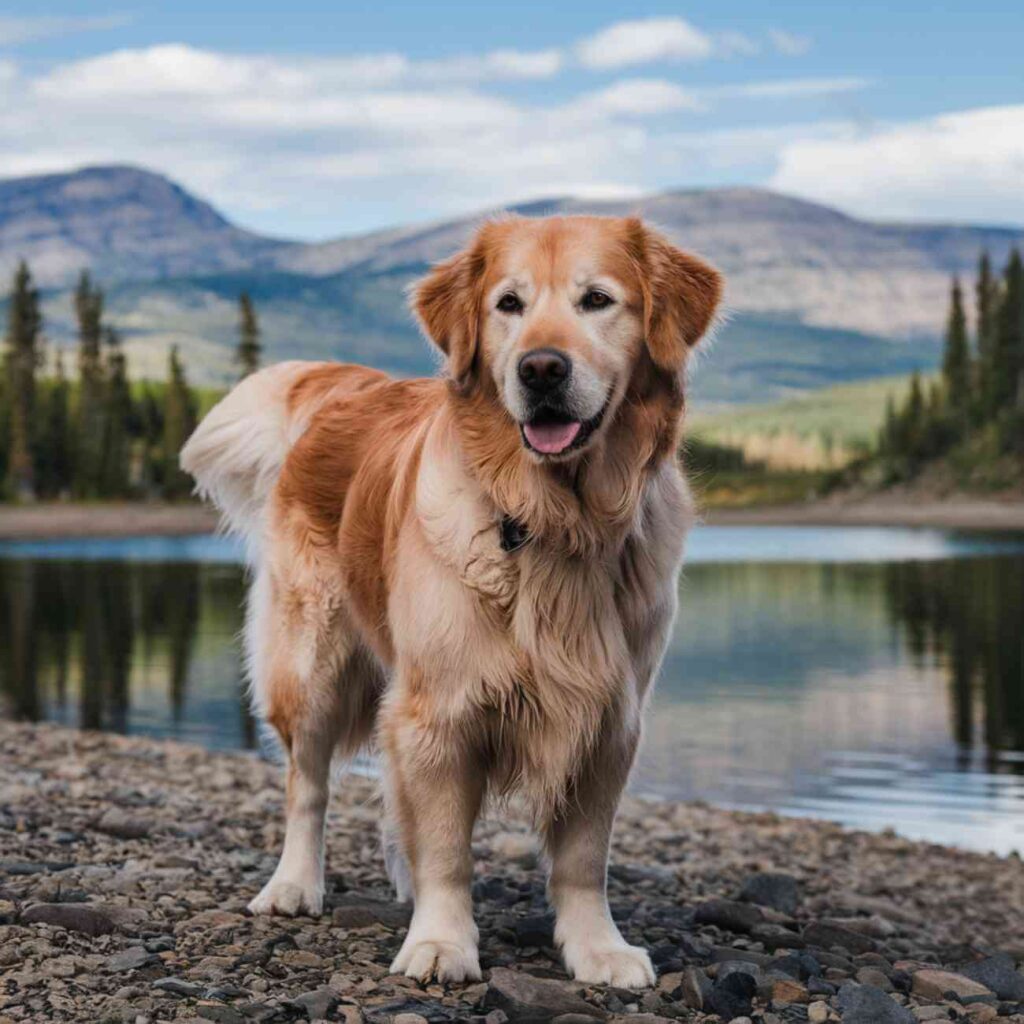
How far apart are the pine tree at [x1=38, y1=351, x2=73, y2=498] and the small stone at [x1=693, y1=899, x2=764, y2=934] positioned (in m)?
101

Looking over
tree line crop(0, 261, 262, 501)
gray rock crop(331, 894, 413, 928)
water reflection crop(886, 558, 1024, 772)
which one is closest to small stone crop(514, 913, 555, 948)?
gray rock crop(331, 894, 413, 928)

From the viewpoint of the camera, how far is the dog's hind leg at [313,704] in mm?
6898

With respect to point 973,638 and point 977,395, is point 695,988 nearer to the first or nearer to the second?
point 973,638

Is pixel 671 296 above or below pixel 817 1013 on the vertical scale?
above

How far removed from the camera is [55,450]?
104 metres

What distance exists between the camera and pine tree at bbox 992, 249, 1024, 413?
395ft

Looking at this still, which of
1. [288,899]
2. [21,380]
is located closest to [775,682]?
[288,899]

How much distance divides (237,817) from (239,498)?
2.60 m

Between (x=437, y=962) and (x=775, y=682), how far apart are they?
23.6 metres

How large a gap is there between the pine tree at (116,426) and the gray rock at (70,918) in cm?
10327

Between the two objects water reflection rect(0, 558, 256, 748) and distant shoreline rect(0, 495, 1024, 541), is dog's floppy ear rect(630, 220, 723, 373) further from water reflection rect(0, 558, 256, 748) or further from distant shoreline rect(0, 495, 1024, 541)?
distant shoreline rect(0, 495, 1024, 541)

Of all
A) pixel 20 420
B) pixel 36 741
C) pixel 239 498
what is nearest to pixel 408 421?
pixel 239 498

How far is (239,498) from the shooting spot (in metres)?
8.26

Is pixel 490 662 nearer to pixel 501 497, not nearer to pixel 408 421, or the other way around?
pixel 501 497
